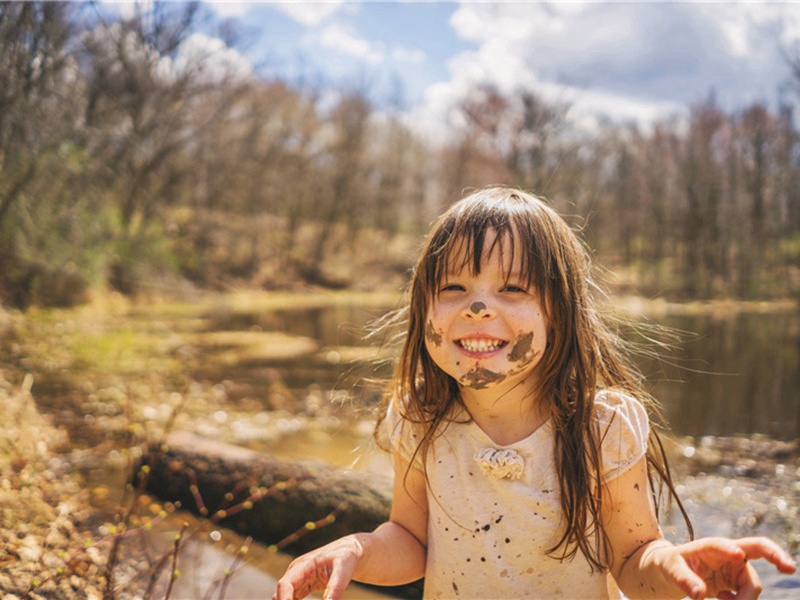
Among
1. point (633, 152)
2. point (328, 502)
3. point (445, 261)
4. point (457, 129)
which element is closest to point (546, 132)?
point (457, 129)

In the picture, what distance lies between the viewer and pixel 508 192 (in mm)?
1827

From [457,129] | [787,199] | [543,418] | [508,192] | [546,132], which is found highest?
[457,129]

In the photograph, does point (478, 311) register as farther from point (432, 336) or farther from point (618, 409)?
point (618, 409)

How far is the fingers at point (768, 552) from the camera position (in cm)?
115

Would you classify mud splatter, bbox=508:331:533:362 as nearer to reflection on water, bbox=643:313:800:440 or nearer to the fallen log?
the fallen log

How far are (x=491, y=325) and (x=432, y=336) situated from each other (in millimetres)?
169

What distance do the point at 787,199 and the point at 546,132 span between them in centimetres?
1113

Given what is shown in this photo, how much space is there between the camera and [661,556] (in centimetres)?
146

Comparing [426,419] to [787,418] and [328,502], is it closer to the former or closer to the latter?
[328,502]

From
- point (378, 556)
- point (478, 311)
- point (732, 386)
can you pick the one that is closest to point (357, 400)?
point (732, 386)

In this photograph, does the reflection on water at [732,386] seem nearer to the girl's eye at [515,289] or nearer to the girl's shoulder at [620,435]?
the girl's shoulder at [620,435]

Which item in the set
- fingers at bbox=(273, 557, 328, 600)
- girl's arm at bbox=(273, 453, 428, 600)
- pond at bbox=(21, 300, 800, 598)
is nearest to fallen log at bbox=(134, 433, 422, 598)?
pond at bbox=(21, 300, 800, 598)

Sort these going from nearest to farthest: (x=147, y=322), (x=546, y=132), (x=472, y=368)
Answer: (x=472, y=368), (x=147, y=322), (x=546, y=132)

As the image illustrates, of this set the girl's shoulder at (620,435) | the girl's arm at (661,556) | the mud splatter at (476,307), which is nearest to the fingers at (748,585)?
the girl's arm at (661,556)
